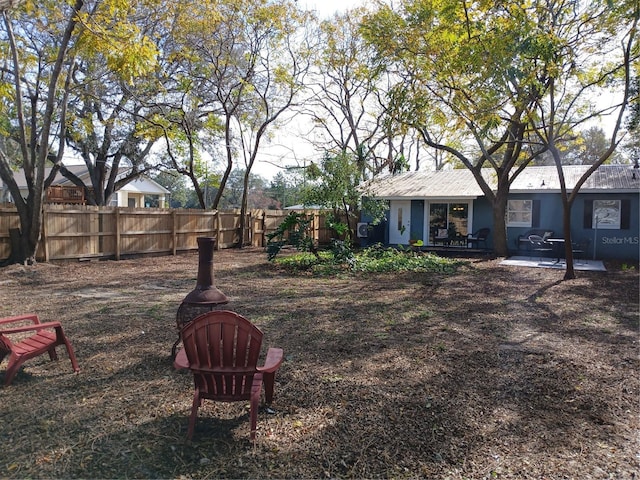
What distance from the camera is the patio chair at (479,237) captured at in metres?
17.2

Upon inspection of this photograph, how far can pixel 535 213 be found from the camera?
1658cm

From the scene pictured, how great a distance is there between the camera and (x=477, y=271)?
12.0 m

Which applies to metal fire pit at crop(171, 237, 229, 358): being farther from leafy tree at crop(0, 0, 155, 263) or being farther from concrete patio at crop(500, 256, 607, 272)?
concrete patio at crop(500, 256, 607, 272)

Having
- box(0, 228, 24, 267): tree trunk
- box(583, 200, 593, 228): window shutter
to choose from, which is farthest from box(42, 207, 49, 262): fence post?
box(583, 200, 593, 228): window shutter

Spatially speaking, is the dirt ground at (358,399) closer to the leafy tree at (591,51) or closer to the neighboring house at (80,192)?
the leafy tree at (591,51)

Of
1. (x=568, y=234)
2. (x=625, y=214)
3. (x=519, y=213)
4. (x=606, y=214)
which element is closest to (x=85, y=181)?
(x=519, y=213)

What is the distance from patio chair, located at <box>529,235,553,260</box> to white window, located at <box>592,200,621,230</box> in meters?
1.68

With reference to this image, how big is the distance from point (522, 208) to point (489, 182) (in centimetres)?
204

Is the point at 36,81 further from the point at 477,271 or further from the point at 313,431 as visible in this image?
the point at 313,431

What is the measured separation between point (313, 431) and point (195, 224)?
14938 mm

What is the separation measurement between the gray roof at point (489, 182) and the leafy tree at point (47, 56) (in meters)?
9.37

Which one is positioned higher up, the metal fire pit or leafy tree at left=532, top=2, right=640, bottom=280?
leafy tree at left=532, top=2, right=640, bottom=280

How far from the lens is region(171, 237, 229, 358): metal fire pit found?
4535 mm

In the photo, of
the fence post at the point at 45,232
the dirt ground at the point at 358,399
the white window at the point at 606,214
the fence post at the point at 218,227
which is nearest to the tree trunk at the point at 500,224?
the white window at the point at 606,214
